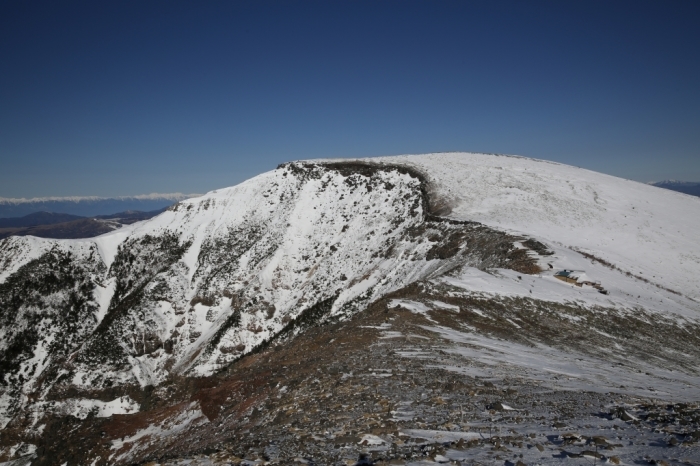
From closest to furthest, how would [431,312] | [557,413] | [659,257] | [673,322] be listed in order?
[557,413] → [431,312] → [673,322] → [659,257]

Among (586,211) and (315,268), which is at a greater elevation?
(586,211)

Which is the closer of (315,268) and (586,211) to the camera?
(586,211)

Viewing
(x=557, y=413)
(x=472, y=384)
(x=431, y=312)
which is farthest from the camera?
(x=431, y=312)

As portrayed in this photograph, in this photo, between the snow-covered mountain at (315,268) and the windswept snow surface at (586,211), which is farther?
the windswept snow surface at (586,211)

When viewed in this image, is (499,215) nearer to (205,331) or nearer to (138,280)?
(205,331)

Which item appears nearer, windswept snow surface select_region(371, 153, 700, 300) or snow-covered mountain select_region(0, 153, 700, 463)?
snow-covered mountain select_region(0, 153, 700, 463)

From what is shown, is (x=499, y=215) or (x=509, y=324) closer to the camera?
(x=509, y=324)

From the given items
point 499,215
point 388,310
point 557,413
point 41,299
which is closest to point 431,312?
point 388,310

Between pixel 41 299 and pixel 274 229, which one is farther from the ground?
pixel 274 229
